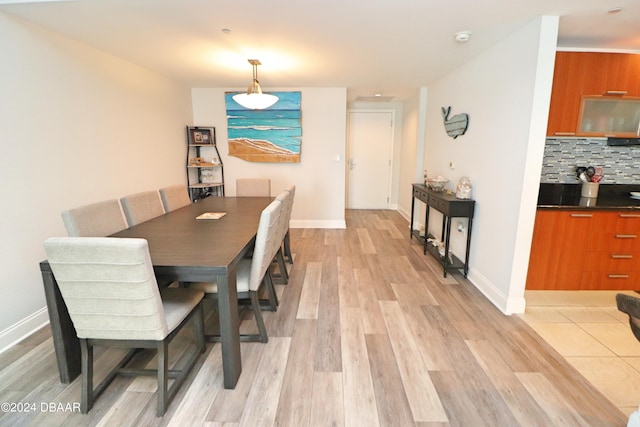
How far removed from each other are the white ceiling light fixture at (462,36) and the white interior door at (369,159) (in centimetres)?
Result: 367

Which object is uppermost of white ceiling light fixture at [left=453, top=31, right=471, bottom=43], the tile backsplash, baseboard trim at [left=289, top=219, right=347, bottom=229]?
white ceiling light fixture at [left=453, top=31, right=471, bottom=43]

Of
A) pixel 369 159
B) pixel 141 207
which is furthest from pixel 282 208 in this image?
pixel 369 159

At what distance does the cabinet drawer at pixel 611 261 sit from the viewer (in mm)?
2619

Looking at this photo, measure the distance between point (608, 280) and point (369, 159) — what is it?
433cm

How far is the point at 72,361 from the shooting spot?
1.72m

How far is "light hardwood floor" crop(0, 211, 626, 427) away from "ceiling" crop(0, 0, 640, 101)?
7.33 feet

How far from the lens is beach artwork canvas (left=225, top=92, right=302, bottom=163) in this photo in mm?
4645

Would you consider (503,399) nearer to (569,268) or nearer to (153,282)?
(569,268)

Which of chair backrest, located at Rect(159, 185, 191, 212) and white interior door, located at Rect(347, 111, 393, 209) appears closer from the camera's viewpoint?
chair backrest, located at Rect(159, 185, 191, 212)

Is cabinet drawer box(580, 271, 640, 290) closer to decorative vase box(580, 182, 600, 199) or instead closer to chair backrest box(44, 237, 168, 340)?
decorative vase box(580, 182, 600, 199)

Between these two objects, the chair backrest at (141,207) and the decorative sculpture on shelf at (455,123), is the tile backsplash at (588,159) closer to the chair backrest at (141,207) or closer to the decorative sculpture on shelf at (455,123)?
the decorative sculpture on shelf at (455,123)

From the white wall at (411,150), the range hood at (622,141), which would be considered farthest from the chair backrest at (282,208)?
the range hood at (622,141)

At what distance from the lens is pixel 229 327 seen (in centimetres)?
164

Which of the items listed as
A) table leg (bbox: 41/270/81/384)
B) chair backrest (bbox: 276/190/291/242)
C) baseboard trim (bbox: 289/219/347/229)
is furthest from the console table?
table leg (bbox: 41/270/81/384)
